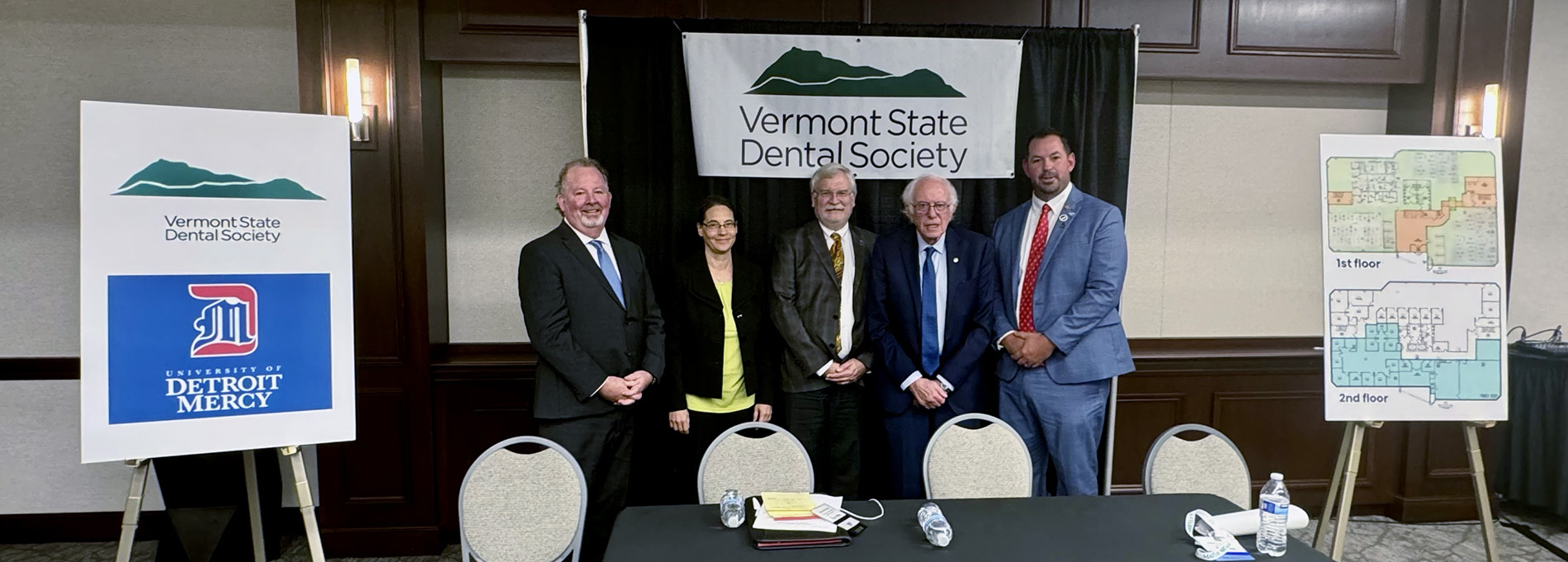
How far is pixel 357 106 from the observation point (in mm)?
3102

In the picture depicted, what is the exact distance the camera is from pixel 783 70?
3.15 m

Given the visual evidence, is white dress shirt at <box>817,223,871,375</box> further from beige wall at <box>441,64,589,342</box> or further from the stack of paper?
beige wall at <box>441,64,589,342</box>

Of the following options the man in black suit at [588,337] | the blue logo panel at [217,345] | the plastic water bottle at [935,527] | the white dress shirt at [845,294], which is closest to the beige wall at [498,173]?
the man in black suit at [588,337]

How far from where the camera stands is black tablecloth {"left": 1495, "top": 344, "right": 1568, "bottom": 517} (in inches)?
136

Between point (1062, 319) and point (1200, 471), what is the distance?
29.1 inches

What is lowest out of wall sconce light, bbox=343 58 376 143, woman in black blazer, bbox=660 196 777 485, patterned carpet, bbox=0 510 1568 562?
patterned carpet, bbox=0 510 1568 562

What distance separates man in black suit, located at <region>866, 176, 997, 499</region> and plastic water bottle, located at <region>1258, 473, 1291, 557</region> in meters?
1.24

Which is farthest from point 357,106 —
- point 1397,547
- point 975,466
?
point 1397,547

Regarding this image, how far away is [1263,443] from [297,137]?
14.2 feet

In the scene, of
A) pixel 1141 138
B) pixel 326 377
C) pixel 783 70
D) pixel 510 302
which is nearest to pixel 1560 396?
pixel 1141 138

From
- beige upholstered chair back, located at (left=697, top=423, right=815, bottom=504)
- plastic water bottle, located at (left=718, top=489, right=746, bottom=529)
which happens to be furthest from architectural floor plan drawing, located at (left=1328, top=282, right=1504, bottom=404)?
plastic water bottle, located at (left=718, top=489, right=746, bottom=529)

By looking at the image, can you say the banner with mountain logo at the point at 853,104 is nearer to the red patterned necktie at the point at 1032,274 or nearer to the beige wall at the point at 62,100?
the red patterned necktie at the point at 1032,274

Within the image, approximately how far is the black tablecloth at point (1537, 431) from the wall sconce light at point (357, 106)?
5385 millimetres

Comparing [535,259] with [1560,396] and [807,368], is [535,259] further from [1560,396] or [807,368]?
[1560,396]
